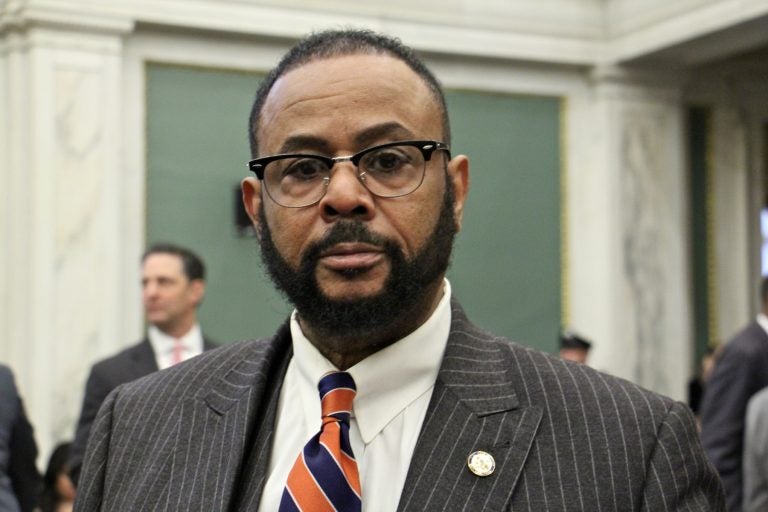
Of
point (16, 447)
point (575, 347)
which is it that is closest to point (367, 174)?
point (16, 447)

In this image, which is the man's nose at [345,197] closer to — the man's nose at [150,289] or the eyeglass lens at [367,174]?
the eyeglass lens at [367,174]

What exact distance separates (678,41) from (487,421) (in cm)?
796

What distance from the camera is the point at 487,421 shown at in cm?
212

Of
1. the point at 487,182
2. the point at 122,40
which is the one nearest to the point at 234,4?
the point at 122,40

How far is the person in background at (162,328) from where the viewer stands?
213 inches

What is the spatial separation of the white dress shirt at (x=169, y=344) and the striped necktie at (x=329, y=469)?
3.70m

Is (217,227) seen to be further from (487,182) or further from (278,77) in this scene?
(278,77)

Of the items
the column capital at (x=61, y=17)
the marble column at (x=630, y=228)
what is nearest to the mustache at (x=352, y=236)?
the column capital at (x=61, y=17)

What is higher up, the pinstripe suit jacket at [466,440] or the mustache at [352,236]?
the mustache at [352,236]

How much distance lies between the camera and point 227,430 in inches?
88.5

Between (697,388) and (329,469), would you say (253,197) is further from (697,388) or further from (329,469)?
(697,388)

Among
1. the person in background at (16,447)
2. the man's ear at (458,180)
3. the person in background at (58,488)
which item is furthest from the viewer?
the person in background at (58,488)

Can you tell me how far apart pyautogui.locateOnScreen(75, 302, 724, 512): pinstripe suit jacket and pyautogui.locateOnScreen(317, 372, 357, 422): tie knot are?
13 centimetres

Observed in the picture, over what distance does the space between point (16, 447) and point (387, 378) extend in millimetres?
2916
